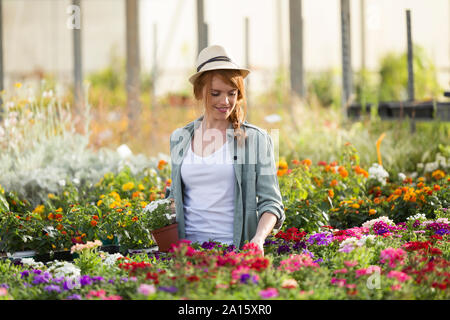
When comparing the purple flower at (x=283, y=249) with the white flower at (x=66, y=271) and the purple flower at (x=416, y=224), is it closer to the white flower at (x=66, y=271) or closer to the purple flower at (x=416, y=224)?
the purple flower at (x=416, y=224)

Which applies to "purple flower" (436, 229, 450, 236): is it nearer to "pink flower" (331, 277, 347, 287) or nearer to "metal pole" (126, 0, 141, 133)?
"pink flower" (331, 277, 347, 287)

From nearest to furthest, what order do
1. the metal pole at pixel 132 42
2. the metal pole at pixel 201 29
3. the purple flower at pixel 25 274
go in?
the purple flower at pixel 25 274 < the metal pole at pixel 201 29 < the metal pole at pixel 132 42

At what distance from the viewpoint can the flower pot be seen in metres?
2.91

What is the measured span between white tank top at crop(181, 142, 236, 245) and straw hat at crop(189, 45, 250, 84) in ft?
1.20

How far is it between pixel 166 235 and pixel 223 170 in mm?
411

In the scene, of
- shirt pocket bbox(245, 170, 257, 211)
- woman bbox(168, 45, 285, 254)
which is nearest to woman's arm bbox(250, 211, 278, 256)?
woman bbox(168, 45, 285, 254)

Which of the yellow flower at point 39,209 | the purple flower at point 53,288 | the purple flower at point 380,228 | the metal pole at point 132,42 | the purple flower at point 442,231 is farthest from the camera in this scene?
the metal pole at point 132,42

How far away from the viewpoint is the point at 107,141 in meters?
7.37

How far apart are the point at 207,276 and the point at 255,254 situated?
300 mm

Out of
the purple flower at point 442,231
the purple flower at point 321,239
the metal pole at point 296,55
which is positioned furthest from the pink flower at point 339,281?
the metal pole at point 296,55

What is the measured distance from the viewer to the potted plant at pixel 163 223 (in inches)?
115

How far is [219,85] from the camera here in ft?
9.31
